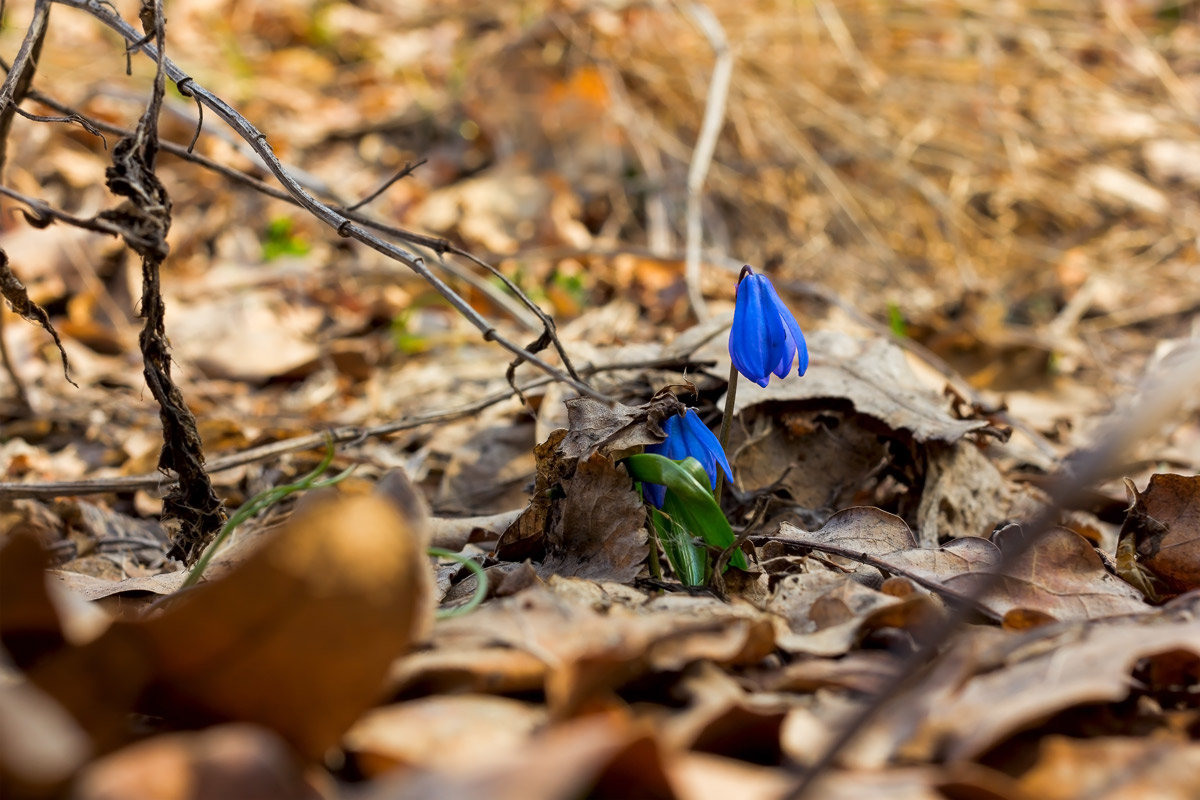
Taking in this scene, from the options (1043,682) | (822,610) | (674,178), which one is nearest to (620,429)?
(822,610)

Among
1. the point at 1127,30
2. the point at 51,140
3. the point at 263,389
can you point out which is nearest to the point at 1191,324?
the point at 1127,30

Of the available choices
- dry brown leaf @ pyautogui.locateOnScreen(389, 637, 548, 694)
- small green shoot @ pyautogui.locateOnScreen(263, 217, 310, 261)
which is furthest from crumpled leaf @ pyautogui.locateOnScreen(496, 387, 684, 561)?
small green shoot @ pyautogui.locateOnScreen(263, 217, 310, 261)

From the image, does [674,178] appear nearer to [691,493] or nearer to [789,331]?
[789,331]

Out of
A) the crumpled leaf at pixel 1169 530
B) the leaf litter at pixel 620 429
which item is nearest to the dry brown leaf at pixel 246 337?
the leaf litter at pixel 620 429

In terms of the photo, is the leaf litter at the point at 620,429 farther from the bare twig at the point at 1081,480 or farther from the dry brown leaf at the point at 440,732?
the bare twig at the point at 1081,480

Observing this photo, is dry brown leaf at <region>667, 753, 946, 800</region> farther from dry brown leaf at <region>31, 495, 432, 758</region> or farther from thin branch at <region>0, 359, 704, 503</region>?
thin branch at <region>0, 359, 704, 503</region>

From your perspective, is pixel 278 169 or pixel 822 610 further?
pixel 278 169
